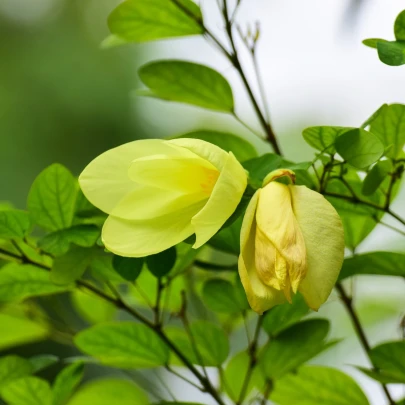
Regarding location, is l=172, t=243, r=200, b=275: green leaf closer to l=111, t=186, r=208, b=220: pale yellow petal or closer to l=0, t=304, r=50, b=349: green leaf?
l=111, t=186, r=208, b=220: pale yellow petal

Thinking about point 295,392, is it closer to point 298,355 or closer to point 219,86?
point 298,355

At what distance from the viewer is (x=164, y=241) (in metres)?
0.31

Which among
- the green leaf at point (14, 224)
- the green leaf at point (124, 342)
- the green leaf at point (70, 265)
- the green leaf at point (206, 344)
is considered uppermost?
the green leaf at point (14, 224)

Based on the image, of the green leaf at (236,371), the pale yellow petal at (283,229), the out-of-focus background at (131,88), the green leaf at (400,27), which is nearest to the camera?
the pale yellow petal at (283,229)

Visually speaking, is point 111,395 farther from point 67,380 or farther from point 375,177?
point 375,177

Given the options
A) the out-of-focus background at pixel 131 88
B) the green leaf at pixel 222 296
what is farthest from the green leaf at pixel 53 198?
the out-of-focus background at pixel 131 88

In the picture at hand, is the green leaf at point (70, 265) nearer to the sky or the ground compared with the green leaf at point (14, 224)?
nearer to the ground

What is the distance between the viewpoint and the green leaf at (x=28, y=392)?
1.49ft

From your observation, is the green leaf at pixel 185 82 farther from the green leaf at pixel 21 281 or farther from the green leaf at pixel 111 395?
the green leaf at pixel 111 395

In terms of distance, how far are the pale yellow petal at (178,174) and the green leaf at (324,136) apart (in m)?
0.06

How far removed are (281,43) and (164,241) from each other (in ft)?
5.75

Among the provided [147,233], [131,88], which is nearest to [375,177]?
[147,233]

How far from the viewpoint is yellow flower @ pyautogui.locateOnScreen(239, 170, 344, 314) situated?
0.85ft

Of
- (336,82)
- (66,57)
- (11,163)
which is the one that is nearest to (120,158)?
(336,82)
